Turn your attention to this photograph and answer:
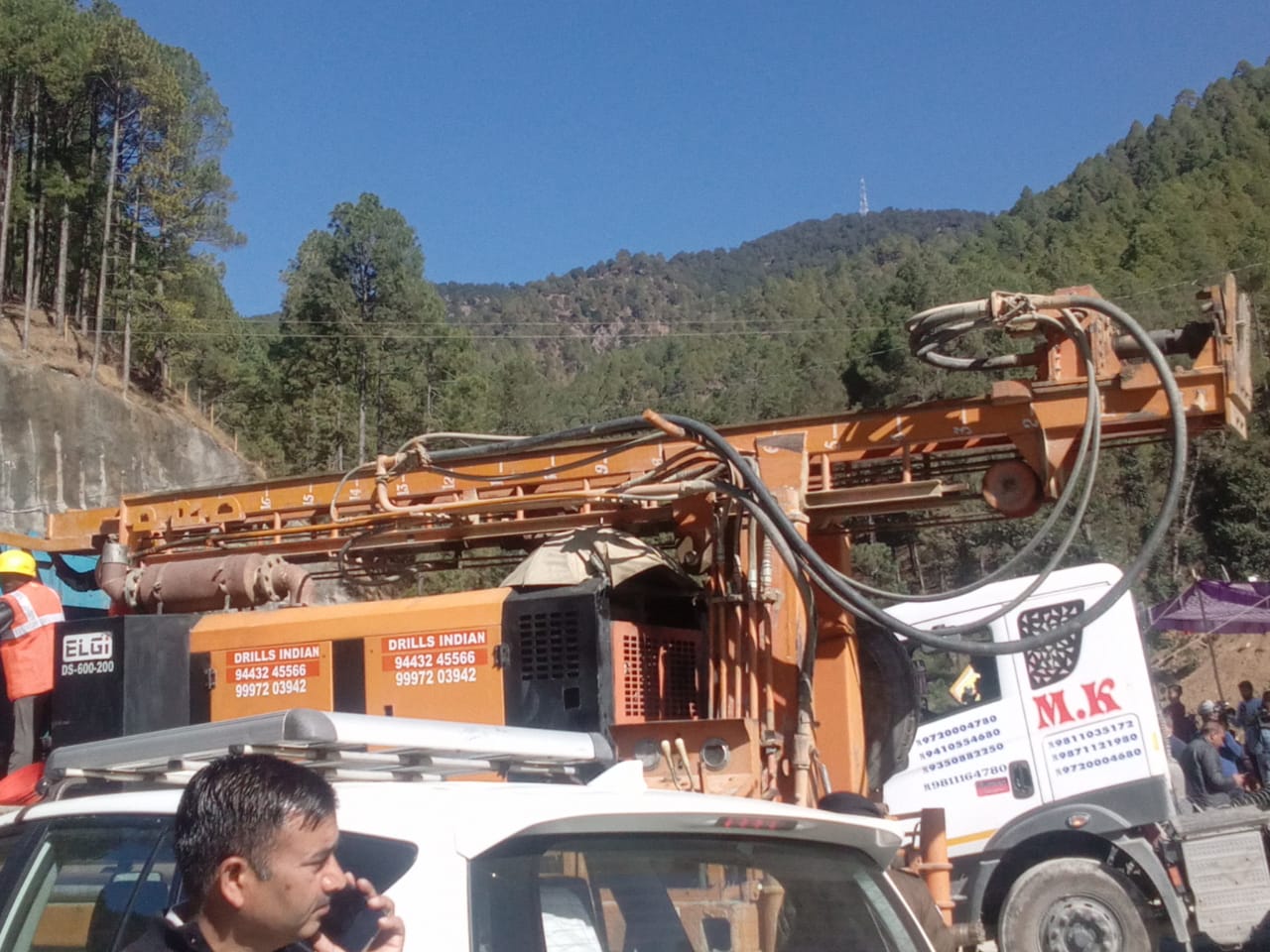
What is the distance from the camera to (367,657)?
7.50 metres

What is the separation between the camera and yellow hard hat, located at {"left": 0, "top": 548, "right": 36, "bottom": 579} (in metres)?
8.02

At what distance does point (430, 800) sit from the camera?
2818 mm

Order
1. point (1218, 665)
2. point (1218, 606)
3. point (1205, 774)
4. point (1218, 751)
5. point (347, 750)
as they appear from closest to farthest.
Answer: point (347, 750) → point (1205, 774) → point (1218, 751) → point (1218, 606) → point (1218, 665)

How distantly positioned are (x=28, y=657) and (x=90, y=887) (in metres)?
4.97

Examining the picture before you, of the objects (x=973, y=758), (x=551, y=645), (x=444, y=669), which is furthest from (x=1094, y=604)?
(x=973, y=758)

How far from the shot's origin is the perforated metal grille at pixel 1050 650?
10.7 meters

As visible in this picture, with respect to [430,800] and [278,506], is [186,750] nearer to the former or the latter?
[430,800]

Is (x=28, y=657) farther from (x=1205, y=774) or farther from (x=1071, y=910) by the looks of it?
(x=1205, y=774)

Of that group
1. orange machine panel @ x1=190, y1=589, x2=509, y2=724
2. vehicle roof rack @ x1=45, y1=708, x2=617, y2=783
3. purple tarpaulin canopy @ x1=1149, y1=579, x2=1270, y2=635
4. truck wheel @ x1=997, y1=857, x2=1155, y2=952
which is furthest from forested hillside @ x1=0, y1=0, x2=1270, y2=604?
vehicle roof rack @ x1=45, y1=708, x2=617, y2=783

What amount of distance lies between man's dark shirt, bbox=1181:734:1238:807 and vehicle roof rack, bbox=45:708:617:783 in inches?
397

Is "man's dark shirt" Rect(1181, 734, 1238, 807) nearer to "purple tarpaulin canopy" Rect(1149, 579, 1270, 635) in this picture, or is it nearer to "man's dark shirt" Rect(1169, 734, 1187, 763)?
"man's dark shirt" Rect(1169, 734, 1187, 763)

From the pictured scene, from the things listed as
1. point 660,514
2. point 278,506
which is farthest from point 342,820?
point 278,506

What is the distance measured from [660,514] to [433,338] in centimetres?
4363

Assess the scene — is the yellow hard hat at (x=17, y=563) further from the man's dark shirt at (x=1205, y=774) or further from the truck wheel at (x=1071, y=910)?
the man's dark shirt at (x=1205, y=774)
